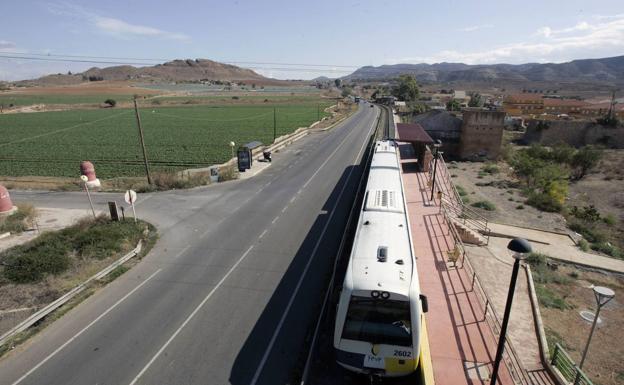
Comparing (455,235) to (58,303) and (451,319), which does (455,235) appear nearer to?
(451,319)

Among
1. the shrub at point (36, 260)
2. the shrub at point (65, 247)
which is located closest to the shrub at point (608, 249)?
the shrub at point (65, 247)

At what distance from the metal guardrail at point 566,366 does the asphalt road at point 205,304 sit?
24.0 ft

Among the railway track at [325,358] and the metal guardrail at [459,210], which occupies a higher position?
the railway track at [325,358]

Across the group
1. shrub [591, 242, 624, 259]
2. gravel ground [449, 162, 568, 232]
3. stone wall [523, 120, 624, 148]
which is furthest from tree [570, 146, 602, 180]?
shrub [591, 242, 624, 259]

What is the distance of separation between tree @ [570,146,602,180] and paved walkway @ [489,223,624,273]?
25.8 m

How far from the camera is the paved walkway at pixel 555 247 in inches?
781

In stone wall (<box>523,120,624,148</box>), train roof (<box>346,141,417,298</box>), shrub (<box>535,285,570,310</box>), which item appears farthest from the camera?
stone wall (<box>523,120,624,148</box>)

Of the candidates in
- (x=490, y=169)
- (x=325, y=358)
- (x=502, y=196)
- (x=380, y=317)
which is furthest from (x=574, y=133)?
(x=380, y=317)

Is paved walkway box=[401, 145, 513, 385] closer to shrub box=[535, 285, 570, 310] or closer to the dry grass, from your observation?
the dry grass

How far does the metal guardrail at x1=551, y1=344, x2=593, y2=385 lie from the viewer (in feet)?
29.5

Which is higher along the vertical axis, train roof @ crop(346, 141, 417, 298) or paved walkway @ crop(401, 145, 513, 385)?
train roof @ crop(346, 141, 417, 298)

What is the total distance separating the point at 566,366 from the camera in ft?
32.4

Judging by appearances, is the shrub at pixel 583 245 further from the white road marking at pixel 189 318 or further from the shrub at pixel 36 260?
the shrub at pixel 36 260

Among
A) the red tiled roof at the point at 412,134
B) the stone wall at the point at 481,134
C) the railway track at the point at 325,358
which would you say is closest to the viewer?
the railway track at the point at 325,358
